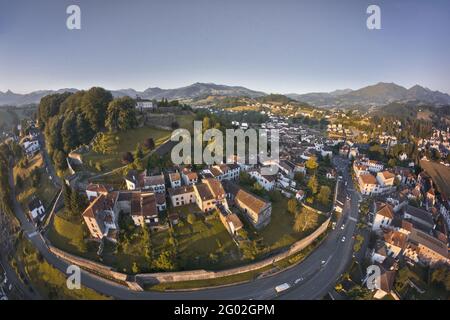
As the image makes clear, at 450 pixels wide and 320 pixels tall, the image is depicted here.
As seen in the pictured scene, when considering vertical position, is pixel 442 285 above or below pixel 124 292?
below

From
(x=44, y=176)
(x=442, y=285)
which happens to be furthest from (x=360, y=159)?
(x=44, y=176)

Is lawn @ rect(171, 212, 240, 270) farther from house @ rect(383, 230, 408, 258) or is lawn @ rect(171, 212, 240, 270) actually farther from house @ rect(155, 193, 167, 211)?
house @ rect(383, 230, 408, 258)

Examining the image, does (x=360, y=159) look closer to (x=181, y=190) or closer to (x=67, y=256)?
(x=181, y=190)

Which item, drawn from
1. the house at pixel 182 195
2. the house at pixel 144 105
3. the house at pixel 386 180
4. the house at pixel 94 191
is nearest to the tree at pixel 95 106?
the house at pixel 144 105

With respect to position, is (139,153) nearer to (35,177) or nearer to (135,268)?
(35,177)

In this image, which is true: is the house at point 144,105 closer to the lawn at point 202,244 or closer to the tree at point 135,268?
the lawn at point 202,244

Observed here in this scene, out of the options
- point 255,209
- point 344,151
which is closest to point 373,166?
point 344,151

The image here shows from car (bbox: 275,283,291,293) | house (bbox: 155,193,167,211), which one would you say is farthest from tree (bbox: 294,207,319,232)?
house (bbox: 155,193,167,211)
